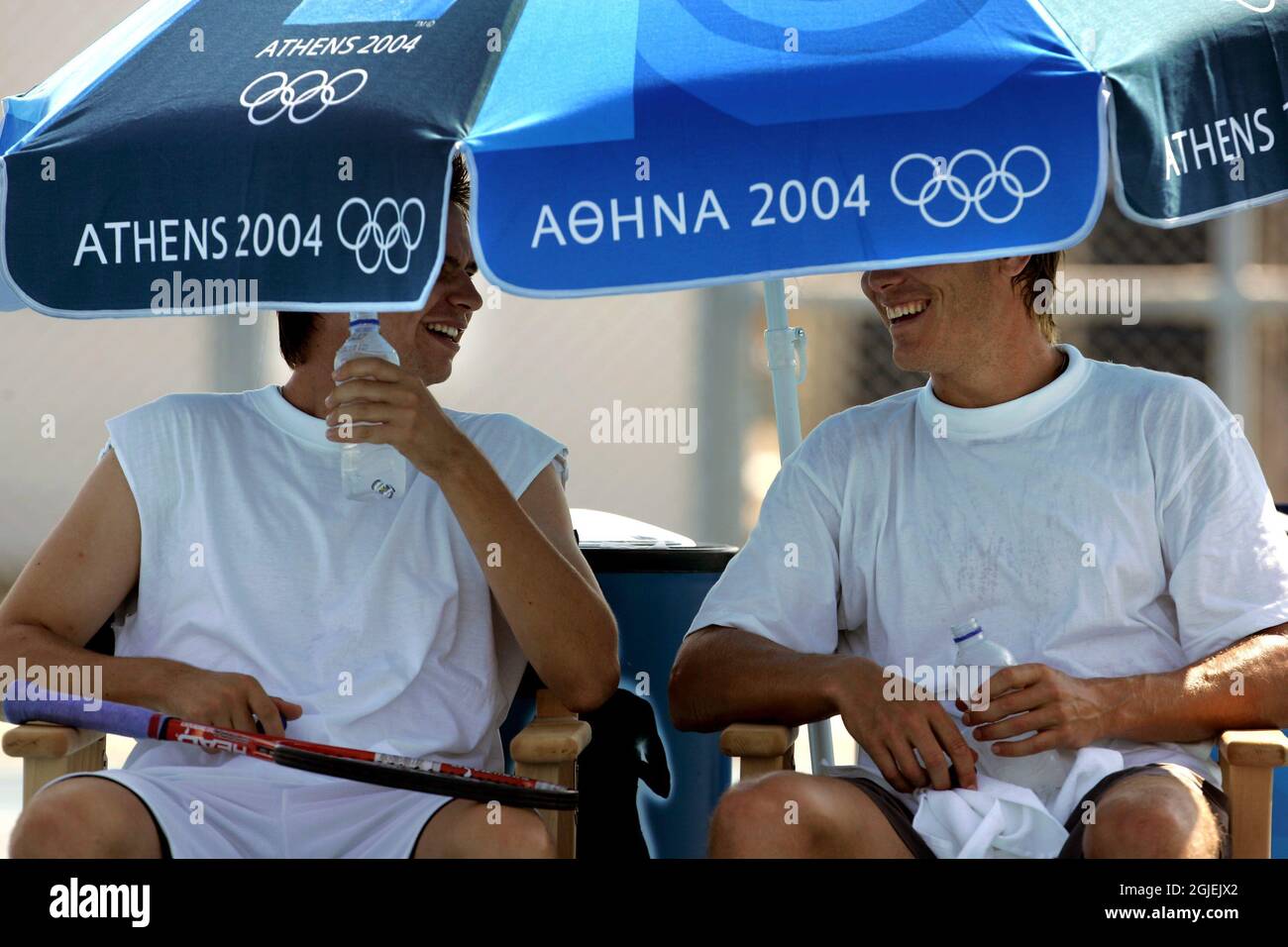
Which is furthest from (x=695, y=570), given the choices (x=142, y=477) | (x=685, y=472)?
(x=685, y=472)

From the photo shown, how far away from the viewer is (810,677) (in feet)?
8.89

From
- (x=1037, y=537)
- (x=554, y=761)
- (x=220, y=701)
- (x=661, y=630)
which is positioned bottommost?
(x=554, y=761)

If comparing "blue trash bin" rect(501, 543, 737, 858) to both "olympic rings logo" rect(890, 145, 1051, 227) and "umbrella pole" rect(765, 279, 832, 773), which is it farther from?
"olympic rings logo" rect(890, 145, 1051, 227)

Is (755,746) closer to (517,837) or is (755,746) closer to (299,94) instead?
(517,837)

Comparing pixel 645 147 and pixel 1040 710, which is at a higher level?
pixel 645 147

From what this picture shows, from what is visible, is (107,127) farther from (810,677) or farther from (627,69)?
(810,677)

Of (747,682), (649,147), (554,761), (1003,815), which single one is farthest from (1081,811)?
(649,147)

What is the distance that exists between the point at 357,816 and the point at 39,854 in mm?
467

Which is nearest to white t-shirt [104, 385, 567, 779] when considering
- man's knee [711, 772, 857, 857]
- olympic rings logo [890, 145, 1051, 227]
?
man's knee [711, 772, 857, 857]

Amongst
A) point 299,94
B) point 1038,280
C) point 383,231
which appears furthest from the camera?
point 1038,280

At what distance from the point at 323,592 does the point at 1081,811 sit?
125 centimetres

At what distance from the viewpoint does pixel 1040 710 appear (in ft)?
8.45

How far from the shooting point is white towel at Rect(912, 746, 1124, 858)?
2488mm
